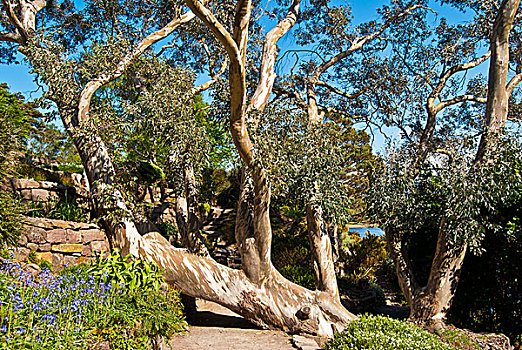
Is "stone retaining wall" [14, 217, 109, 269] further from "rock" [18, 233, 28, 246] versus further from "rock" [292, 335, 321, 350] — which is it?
Result: "rock" [292, 335, 321, 350]

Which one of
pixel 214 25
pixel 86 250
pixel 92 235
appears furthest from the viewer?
pixel 92 235

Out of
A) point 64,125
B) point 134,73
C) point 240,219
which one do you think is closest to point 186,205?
point 240,219

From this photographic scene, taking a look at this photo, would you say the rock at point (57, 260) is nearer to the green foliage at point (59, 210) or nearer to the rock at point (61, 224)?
the rock at point (61, 224)

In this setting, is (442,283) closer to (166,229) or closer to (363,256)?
(363,256)

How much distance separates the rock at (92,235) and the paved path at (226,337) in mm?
2789

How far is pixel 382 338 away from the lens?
14.0 ft

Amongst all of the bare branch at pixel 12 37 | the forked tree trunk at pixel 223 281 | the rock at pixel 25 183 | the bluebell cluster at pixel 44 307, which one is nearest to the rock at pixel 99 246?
the forked tree trunk at pixel 223 281

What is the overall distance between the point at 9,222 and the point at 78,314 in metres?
3.40

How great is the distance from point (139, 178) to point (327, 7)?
26.3 feet

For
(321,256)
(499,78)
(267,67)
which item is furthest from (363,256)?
(267,67)

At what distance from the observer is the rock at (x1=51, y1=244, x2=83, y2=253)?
693cm

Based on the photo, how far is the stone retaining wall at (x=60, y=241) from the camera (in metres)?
6.57

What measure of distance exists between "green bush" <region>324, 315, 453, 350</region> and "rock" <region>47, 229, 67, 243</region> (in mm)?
5565

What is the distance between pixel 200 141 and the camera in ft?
20.1
